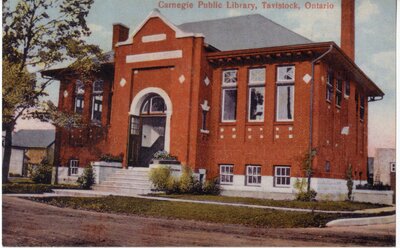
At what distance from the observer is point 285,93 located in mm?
13602

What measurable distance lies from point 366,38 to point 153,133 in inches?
265

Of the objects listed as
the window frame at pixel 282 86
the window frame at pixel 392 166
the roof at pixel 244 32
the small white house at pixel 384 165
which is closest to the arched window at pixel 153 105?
the roof at pixel 244 32

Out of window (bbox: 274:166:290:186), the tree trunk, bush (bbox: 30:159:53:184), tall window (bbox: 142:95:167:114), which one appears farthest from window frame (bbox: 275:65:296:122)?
the tree trunk

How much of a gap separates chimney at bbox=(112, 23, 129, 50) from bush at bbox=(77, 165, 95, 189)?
10.9ft

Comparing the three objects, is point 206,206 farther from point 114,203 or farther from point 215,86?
point 215,86

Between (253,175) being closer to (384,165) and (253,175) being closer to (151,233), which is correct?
(384,165)

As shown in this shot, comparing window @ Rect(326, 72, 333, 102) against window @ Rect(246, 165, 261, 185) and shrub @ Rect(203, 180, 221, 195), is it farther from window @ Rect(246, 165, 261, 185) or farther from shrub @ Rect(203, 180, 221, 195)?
shrub @ Rect(203, 180, 221, 195)

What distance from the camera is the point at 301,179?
42.5 ft

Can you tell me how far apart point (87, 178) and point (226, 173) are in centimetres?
372

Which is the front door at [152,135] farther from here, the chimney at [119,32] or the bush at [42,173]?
the chimney at [119,32]

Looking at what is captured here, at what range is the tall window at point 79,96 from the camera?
42.4 ft

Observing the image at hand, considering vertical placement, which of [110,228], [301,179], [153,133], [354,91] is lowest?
[110,228]

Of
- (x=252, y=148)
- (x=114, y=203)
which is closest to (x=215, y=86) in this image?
(x=252, y=148)

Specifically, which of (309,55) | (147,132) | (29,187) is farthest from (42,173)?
(309,55)
